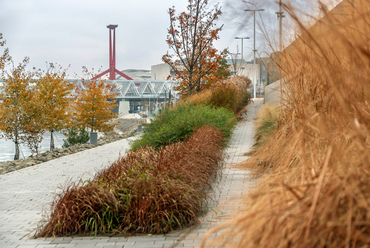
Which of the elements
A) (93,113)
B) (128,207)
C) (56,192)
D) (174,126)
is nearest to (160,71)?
(93,113)

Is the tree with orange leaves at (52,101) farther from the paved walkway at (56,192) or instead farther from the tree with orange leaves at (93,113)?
the paved walkway at (56,192)

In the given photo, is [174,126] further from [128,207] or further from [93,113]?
[93,113]

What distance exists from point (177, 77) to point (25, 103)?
21.9 feet

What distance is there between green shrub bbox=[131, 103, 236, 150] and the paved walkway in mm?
781

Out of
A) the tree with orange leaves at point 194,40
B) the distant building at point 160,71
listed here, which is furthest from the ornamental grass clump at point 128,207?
the distant building at point 160,71

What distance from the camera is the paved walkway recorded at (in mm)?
4066

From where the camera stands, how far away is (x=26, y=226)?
4965mm

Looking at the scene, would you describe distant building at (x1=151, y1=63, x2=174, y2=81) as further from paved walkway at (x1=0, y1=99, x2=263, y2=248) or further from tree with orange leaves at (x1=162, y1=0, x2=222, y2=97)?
paved walkway at (x1=0, y1=99, x2=263, y2=248)

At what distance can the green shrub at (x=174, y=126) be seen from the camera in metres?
9.62

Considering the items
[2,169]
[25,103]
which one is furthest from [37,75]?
[2,169]

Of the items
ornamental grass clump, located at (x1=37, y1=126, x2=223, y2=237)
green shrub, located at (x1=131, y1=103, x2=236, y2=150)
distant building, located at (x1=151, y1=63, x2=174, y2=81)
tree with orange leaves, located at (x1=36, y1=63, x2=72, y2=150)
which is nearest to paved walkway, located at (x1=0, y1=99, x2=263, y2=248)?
ornamental grass clump, located at (x1=37, y1=126, x2=223, y2=237)

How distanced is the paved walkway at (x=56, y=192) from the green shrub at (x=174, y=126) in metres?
0.78

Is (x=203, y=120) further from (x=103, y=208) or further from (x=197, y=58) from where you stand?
(x=197, y=58)

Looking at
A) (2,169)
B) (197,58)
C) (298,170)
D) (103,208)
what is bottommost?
(2,169)
